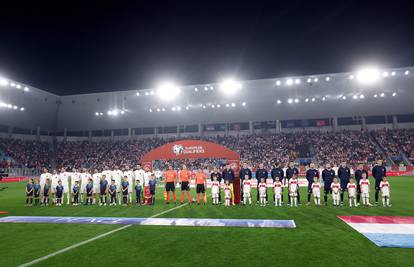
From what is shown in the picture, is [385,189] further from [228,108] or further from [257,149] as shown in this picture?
[228,108]

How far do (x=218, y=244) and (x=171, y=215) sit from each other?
507 centimetres

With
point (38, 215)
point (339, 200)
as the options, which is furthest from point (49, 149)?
point (339, 200)

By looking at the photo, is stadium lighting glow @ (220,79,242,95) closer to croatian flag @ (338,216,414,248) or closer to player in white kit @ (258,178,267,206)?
player in white kit @ (258,178,267,206)

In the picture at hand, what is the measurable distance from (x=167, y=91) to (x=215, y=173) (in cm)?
2939

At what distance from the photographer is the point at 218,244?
24.1 ft

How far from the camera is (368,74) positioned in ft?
124

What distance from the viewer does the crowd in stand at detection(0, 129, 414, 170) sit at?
42156mm

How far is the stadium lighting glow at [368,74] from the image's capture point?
1476 inches

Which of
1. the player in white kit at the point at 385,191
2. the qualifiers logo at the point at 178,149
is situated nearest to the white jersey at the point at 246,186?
the qualifiers logo at the point at 178,149

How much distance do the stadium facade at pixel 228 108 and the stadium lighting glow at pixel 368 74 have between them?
0.93 m

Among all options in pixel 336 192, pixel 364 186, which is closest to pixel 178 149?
pixel 336 192

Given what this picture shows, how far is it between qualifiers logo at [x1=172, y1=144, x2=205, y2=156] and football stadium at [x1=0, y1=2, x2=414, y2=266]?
7 cm

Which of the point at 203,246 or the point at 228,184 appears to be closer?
the point at 203,246

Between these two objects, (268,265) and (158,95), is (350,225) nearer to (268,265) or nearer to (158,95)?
(268,265)
